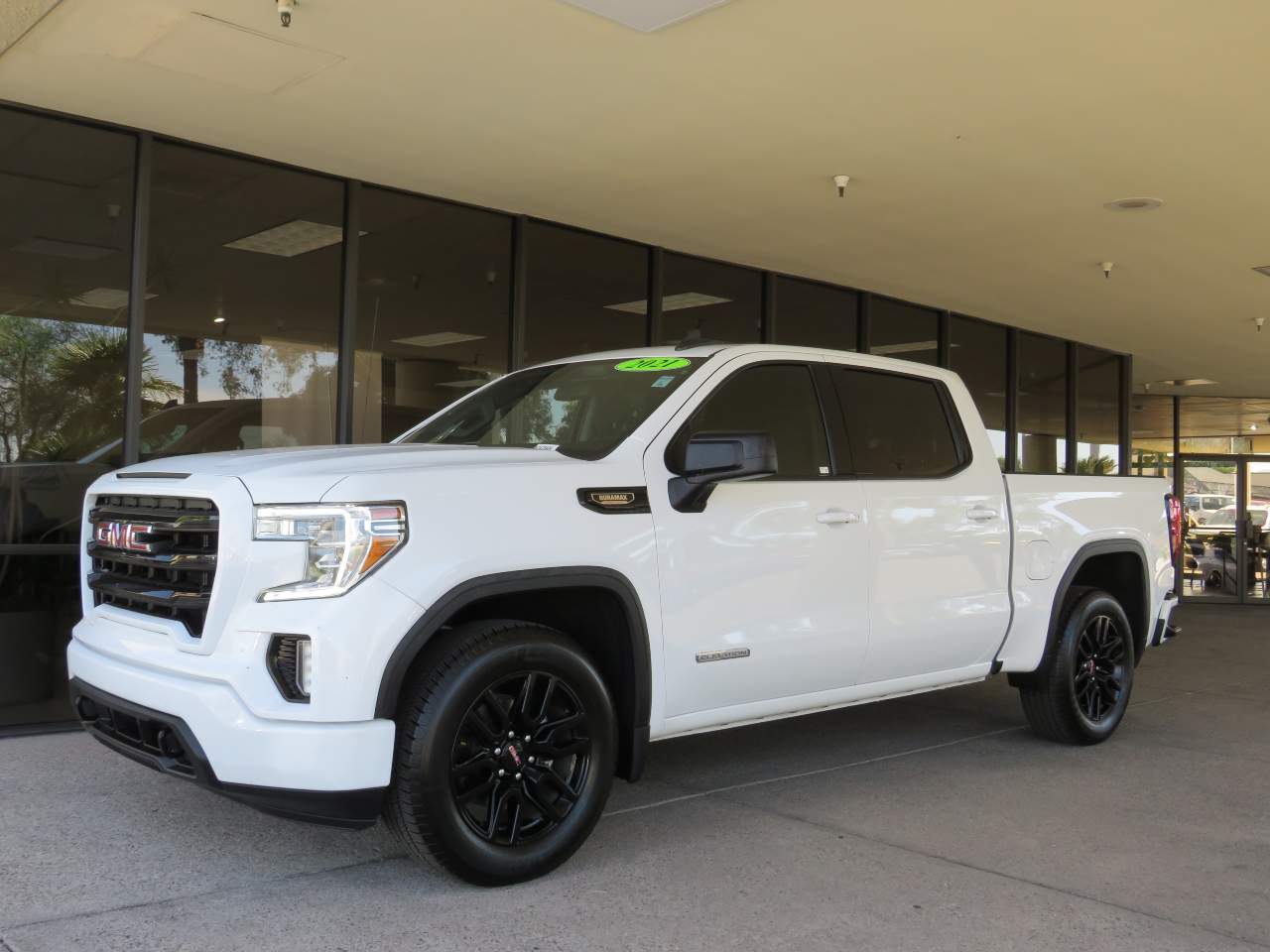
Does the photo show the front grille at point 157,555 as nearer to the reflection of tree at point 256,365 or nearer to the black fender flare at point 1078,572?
the reflection of tree at point 256,365

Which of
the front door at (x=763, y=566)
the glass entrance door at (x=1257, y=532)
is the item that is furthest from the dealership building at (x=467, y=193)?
the glass entrance door at (x=1257, y=532)

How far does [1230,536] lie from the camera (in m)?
20.0

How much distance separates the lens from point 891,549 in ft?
16.6

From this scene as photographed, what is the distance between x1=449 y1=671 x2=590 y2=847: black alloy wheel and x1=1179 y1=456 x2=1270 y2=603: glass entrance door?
18.4 metres

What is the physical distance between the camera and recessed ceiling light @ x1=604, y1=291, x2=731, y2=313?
10352 mm

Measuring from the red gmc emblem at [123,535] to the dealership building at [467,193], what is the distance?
269 centimetres

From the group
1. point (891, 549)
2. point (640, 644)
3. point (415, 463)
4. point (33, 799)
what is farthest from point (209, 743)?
point (891, 549)

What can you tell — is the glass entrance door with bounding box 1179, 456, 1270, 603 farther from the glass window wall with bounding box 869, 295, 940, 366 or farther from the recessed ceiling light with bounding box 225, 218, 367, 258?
the recessed ceiling light with bounding box 225, 218, 367, 258

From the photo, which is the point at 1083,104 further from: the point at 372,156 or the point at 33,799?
the point at 33,799

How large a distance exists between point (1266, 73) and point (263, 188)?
6.27 m

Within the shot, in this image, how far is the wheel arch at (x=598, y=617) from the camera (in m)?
3.82

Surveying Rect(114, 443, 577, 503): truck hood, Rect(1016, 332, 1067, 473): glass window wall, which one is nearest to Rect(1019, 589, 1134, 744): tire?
Rect(114, 443, 577, 503): truck hood

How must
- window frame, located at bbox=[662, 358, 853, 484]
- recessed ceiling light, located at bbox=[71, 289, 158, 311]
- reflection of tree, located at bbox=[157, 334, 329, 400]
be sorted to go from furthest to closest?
1. reflection of tree, located at bbox=[157, 334, 329, 400]
2. recessed ceiling light, located at bbox=[71, 289, 158, 311]
3. window frame, located at bbox=[662, 358, 853, 484]

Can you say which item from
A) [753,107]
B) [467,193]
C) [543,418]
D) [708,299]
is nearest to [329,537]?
[543,418]
